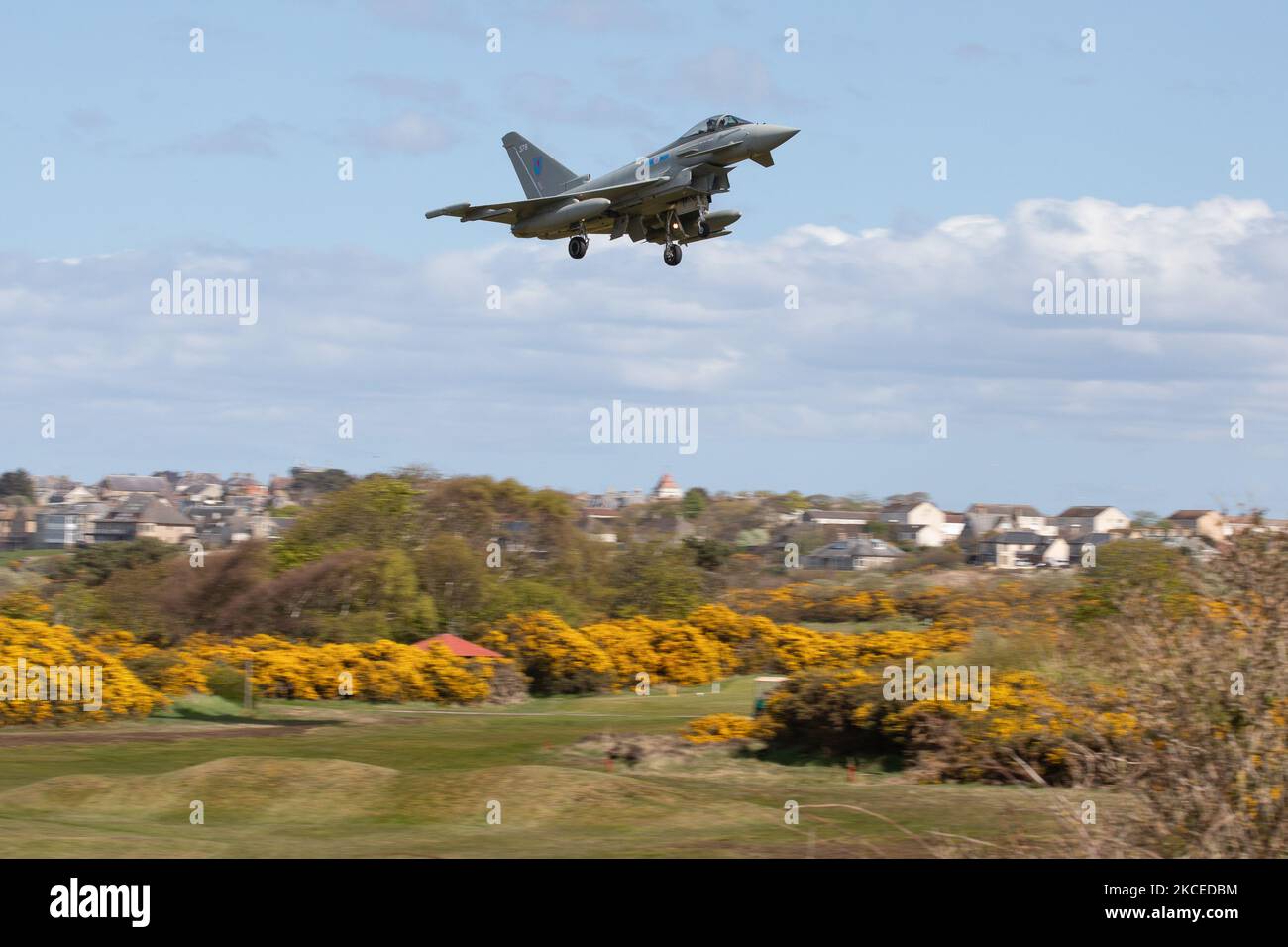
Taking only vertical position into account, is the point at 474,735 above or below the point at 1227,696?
below

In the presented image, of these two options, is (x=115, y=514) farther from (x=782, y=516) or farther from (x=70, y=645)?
(x=70, y=645)

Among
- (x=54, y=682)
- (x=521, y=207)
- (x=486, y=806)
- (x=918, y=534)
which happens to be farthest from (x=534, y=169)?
(x=918, y=534)

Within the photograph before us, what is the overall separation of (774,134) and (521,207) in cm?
540

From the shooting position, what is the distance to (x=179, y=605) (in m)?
55.8

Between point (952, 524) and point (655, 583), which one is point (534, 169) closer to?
point (655, 583)

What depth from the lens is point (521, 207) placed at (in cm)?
3070

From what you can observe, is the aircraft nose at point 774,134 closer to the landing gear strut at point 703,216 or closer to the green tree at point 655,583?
the landing gear strut at point 703,216

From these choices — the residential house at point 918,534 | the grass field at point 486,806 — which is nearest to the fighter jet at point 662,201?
the grass field at point 486,806

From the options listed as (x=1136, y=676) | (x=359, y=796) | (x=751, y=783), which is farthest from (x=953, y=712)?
(x=1136, y=676)

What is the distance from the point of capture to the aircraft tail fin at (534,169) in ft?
113

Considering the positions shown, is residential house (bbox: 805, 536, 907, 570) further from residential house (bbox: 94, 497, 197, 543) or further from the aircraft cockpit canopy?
the aircraft cockpit canopy

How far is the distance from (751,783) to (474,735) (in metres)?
11.6

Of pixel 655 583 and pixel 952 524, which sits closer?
pixel 655 583
